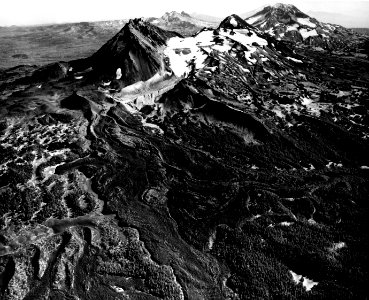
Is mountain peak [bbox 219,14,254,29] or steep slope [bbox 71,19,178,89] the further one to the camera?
mountain peak [bbox 219,14,254,29]

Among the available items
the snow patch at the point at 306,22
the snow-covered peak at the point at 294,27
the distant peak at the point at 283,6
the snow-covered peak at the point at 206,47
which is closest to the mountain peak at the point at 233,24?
the snow-covered peak at the point at 206,47

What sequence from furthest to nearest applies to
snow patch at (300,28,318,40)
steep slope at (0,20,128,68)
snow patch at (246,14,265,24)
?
1. snow patch at (246,14,265,24)
2. snow patch at (300,28,318,40)
3. steep slope at (0,20,128,68)

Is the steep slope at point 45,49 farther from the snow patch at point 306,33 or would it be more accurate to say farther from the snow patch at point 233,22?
the snow patch at point 306,33

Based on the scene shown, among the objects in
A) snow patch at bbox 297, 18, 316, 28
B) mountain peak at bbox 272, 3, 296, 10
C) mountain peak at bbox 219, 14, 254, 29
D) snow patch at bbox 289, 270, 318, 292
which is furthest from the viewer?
mountain peak at bbox 272, 3, 296, 10

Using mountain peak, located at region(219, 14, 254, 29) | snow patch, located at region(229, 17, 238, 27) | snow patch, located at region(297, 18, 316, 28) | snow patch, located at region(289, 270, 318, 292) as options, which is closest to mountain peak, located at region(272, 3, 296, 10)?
snow patch, located at region(297, 18, 316, 28)

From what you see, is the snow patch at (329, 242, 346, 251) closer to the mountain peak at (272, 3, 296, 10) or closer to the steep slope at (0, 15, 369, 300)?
the steep slope at (0, 15, 369, 300)
